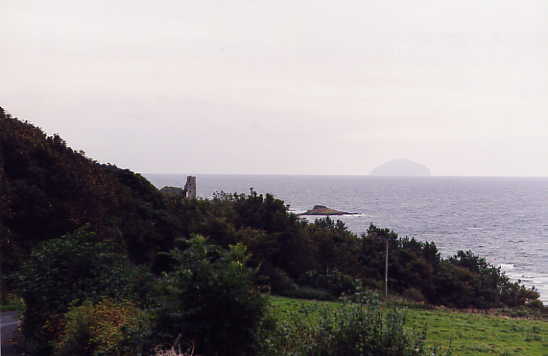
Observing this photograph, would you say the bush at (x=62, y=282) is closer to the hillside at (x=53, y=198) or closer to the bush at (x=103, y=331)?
the bush at (x=103, y=331)

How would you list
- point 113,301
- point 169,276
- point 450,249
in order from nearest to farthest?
point 169,276 → point 113,301 → point 450,249

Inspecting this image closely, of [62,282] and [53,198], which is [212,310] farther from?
[53,198]

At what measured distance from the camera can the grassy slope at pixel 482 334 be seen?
47.8 feet

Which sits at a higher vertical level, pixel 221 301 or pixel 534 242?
pixel 221 301

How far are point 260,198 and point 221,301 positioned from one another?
2796 cm

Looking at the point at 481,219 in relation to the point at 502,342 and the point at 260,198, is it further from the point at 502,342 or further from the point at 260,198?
the point at 502,342

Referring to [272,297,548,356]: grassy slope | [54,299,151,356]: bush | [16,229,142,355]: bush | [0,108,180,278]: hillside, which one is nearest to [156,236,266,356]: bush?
[54,299,151,356]: bush

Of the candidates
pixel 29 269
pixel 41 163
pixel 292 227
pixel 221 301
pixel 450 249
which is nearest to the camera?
pixel 221 301

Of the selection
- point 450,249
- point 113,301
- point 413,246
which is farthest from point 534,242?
point 113,301

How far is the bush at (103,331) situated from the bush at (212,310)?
16.8 inches

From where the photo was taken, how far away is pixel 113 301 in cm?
1041

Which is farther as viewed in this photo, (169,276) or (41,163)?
(41,163)

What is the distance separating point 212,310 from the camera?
27.0 feet

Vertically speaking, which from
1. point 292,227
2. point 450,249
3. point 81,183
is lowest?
point 450,249
